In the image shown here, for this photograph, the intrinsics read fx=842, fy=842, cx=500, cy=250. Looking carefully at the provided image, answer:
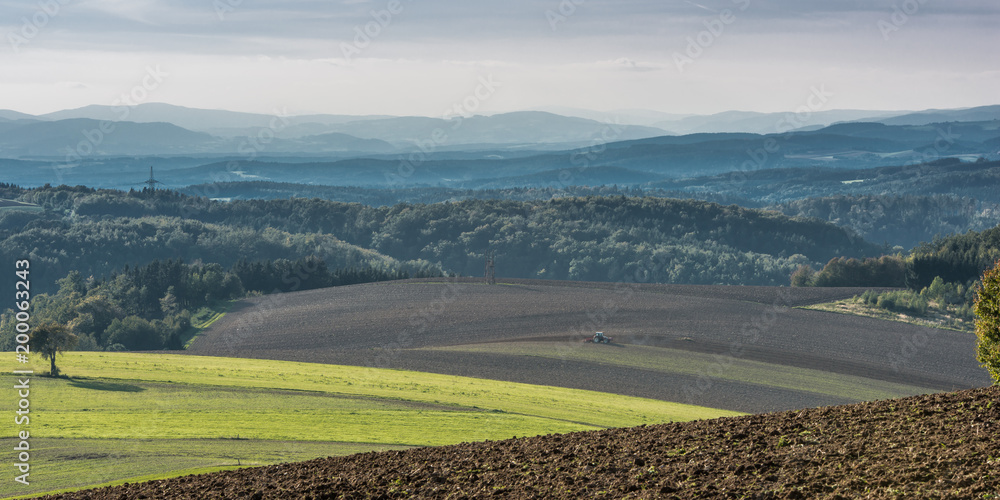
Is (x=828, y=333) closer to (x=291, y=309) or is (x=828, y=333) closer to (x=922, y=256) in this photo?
(x=922, y=256)

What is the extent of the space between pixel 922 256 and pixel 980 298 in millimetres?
59494

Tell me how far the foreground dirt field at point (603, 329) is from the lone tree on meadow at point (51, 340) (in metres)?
13.1

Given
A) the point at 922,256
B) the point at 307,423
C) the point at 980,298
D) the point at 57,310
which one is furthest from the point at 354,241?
the point at 980,298

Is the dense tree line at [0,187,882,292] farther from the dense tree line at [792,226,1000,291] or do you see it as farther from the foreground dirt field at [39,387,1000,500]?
the foreground dirt field at [39,387,1000,500]

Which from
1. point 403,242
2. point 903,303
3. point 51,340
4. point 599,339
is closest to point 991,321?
point 599,339

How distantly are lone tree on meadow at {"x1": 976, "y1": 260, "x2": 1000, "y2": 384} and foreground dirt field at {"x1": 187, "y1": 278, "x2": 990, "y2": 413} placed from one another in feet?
66.1

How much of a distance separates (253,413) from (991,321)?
2529 cm

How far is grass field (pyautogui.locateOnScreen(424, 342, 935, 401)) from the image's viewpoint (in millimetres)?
42375

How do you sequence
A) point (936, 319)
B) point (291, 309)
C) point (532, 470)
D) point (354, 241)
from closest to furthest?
point (532, 470) → point (936, 319) → point (291, 309) → point (354, 241)

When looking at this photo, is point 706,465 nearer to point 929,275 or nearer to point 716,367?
point 716,367

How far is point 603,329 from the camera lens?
187ft

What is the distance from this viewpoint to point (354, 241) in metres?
184

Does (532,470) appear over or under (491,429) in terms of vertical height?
over

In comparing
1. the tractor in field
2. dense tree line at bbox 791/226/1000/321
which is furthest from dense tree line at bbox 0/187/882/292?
the tractor in field
